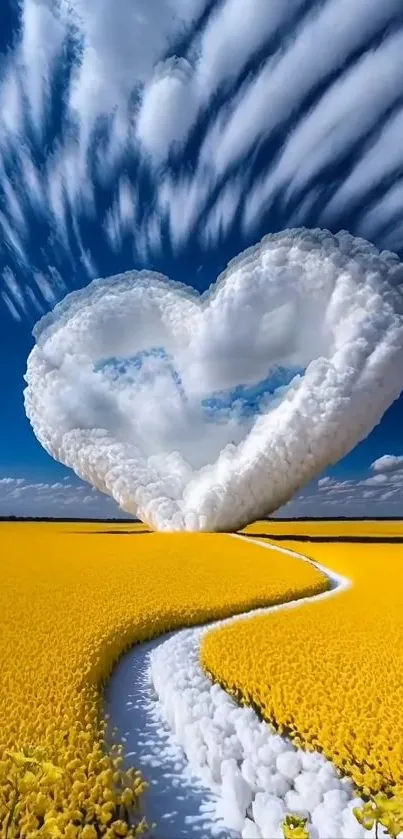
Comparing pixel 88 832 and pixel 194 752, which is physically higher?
pixel 88 832

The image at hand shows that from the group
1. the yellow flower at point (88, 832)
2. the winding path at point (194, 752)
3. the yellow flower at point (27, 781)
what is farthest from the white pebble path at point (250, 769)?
the yellow flower at point (27, 781)

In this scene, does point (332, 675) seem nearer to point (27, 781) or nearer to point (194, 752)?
point (194, 752)

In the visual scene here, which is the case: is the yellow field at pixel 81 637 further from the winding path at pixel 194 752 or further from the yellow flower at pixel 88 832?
the winding path at pixel 194 752

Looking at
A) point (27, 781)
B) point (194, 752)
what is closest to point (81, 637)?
point (194, 752)

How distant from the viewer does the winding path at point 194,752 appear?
752 cm

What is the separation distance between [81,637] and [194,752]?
5607 mm

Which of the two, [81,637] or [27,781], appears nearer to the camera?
[27,781]

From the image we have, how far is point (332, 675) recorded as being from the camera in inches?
456

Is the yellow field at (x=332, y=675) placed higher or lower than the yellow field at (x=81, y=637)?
lower

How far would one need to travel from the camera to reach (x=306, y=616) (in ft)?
60.1

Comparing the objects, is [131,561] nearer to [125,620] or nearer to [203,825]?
[125,620]

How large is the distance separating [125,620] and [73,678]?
548 centimetres

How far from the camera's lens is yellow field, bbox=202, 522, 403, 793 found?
847 cm

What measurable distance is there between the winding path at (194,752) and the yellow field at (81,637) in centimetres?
62
